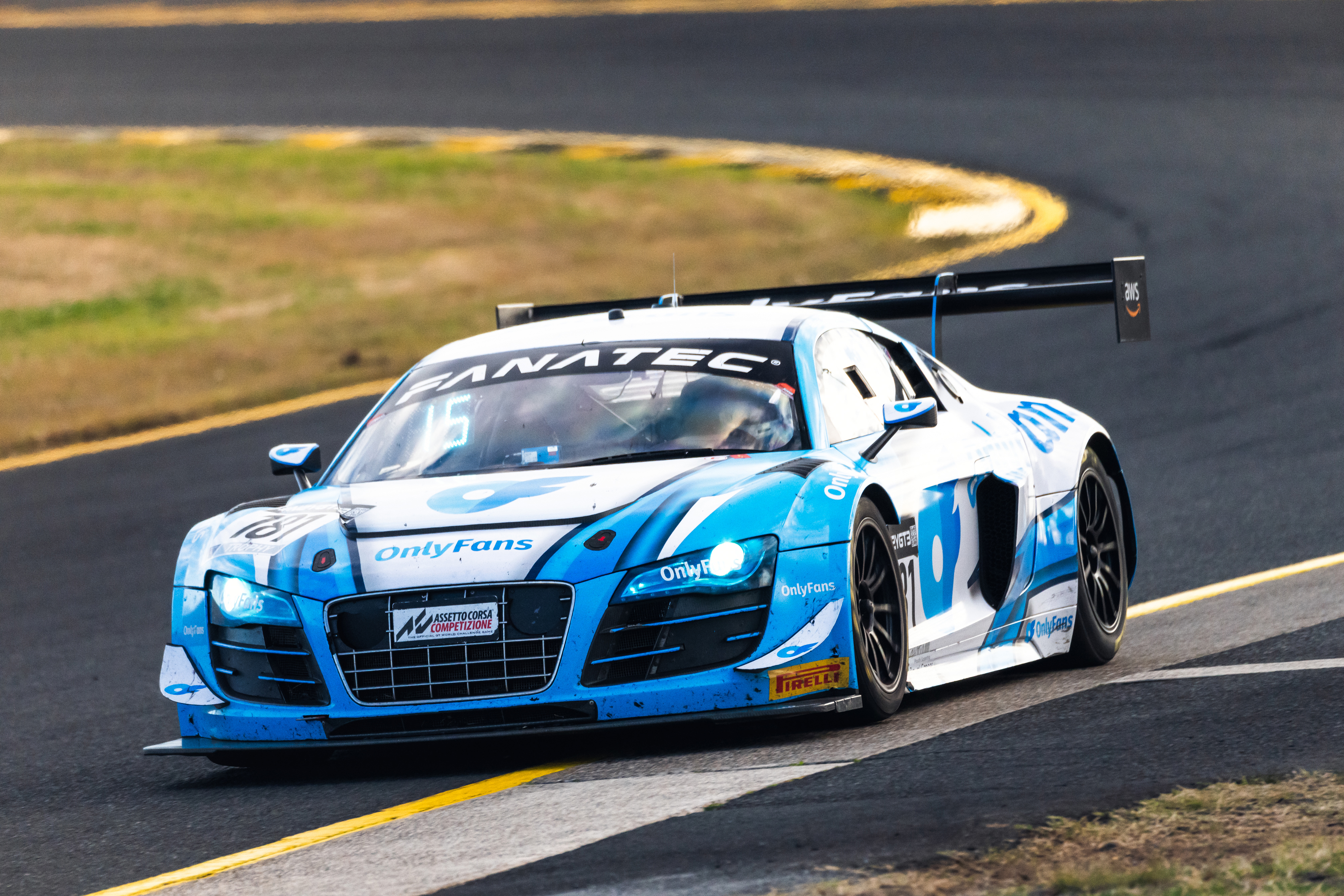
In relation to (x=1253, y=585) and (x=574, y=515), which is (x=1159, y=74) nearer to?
(x=1253, y=585)

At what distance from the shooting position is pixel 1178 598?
27.9 feet

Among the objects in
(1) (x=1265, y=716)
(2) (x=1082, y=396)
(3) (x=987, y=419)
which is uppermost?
(3) (x=987, y=419)

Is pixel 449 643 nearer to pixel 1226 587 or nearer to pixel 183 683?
pixel 183 683

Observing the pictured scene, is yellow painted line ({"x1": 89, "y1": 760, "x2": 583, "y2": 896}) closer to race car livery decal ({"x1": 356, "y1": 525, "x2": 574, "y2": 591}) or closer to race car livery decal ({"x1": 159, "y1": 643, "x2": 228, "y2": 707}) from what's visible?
race car livery decal ({"x1": 356, "y1": 525, "x2": 574, "y2": 591})

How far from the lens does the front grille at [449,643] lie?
5.58m

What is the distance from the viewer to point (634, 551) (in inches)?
219

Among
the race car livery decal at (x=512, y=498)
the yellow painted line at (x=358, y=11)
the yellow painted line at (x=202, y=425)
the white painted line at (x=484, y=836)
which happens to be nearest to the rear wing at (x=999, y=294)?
the race car livery decal at (x=512, y=498)

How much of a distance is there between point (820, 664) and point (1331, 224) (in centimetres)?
1408

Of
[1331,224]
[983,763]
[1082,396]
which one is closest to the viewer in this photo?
[983,763]

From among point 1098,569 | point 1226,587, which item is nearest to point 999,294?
point 1098,569

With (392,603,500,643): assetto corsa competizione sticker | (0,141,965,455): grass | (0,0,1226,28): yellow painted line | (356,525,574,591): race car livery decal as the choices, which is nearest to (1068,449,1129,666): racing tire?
(356,525,574,591): race car livery decal

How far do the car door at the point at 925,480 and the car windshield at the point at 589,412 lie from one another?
251mm

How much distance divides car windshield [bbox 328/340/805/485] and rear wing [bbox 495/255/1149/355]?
1.38 metres

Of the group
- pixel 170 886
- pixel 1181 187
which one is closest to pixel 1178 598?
pixel 170 886
